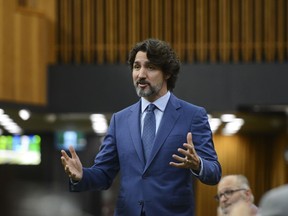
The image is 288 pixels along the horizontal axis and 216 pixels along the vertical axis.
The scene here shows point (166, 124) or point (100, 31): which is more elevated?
point (100, 31)

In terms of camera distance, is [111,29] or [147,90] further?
[111,29]

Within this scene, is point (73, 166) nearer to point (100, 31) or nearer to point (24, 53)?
point (24, 53)

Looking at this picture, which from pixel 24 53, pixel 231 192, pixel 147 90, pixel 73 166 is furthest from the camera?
pixel 24 53

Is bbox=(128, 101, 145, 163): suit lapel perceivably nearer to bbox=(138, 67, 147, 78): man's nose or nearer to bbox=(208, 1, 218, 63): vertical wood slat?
bbox=(138, 67, 147, 78): man's nose

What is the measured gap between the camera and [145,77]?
4734mm

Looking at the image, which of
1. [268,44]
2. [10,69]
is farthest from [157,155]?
[268,44]

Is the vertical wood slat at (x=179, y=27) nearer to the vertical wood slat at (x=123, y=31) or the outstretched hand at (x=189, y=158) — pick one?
the vertical wood slat at (x=123, y=31)

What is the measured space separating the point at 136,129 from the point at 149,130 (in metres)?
0.07

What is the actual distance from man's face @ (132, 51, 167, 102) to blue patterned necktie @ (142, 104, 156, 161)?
106 mm

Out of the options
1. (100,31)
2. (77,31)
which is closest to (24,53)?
(77,31)

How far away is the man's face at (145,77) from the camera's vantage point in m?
4.74

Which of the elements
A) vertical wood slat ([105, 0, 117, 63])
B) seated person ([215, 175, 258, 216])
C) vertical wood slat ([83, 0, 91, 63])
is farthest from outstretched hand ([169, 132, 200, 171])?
vertical wood slat ([83, 0, 91, 63])

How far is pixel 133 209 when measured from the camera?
15.5 ft

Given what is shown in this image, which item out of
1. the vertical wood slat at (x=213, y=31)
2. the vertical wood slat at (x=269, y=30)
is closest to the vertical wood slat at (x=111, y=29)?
the vertical wood slat at (x=213, y=31)
